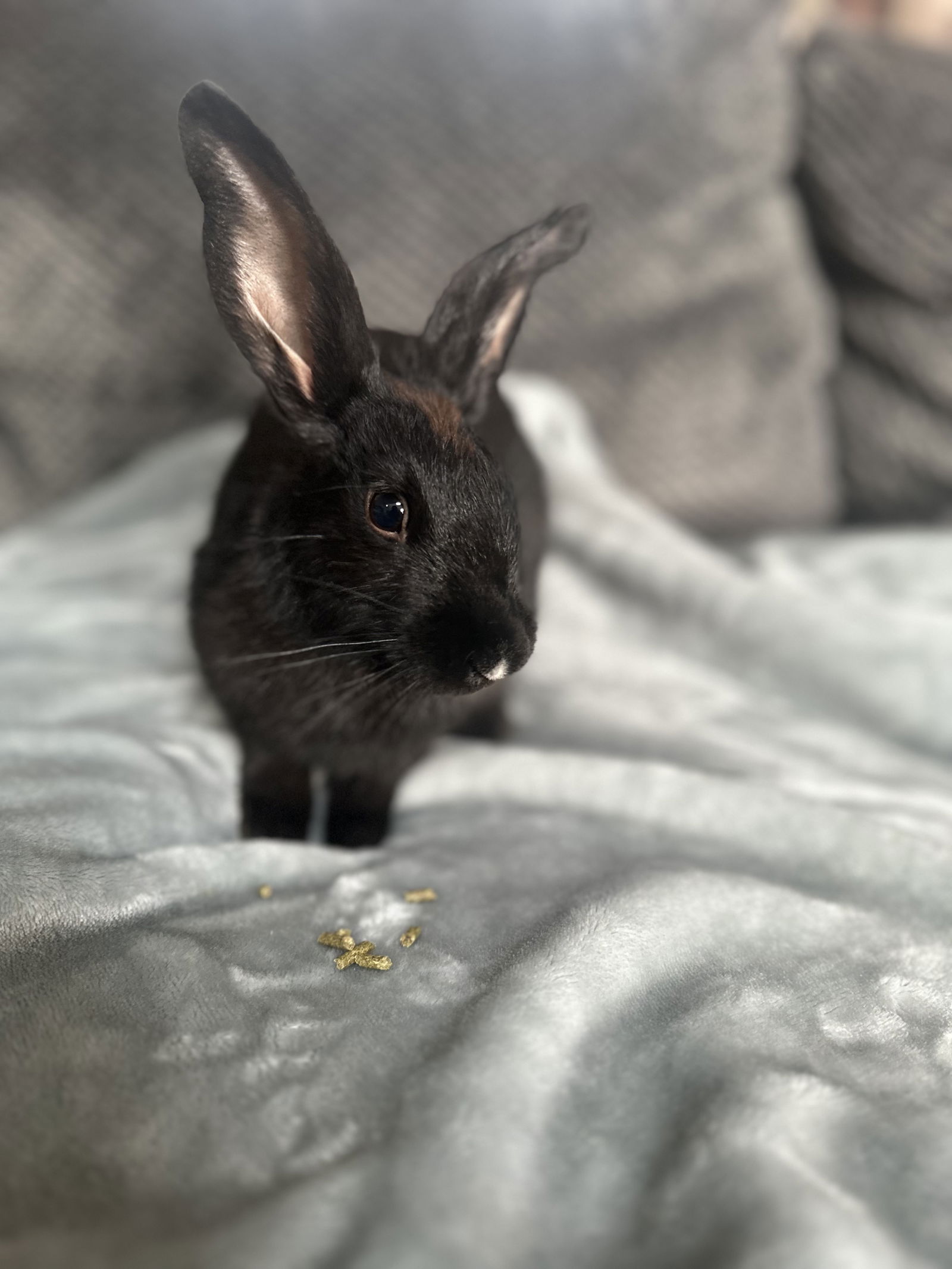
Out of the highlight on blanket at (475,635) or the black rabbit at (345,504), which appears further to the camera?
the black rabbit at (345,504)

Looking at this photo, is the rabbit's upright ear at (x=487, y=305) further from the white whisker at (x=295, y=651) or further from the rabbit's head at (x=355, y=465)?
the white whisker at (x=295, y=651)

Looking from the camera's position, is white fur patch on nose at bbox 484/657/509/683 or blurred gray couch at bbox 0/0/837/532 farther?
blurred gray couch at bbox 0/0/837/532

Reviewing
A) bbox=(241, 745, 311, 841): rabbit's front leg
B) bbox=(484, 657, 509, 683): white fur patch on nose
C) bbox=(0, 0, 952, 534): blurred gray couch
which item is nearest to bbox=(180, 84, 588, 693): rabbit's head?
bbox=(484, 657, 509, 683): white fur patch on nose

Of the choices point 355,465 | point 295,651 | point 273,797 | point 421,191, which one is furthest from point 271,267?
point 421,191

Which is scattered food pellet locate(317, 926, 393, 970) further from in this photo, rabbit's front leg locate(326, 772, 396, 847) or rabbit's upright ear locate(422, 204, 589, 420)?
rabbit's upright ear locate(422, 204, 589, 420)

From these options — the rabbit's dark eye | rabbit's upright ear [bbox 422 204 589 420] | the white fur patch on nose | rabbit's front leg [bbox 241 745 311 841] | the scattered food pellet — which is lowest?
rabbit's front leg [bbox 241 745 311 841]

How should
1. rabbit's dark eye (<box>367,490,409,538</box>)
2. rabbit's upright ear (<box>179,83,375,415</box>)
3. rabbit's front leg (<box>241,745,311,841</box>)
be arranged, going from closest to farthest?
rabbit's upright ear (<box>179,83,375,415</box>) → rabbit's dark eye (<box>367,490,409,538</box>) → rabbit's front leg (<box>241,745,311,841</box>)

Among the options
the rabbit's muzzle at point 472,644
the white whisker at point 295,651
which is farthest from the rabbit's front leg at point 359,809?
the rabbit's muzzle at point 472,644

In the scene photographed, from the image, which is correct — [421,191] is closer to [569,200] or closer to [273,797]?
[569,200]
